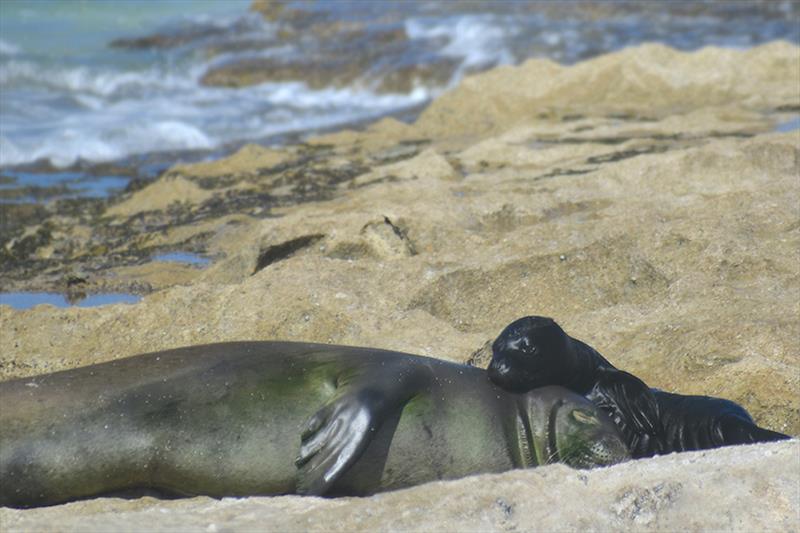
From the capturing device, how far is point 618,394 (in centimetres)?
482

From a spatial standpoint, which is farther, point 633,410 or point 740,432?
point 633,410

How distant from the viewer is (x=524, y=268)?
6.73 meters

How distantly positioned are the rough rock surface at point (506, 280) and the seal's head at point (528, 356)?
88 cm

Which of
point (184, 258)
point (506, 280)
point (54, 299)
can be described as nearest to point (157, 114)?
point (184, 258)

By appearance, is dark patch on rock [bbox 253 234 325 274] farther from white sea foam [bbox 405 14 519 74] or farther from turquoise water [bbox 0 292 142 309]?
white sea foam [bbox 405 14 519 74]

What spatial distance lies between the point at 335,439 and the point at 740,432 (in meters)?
1.47

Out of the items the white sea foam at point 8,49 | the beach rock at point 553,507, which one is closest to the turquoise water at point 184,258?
the beach rock at point 553,507

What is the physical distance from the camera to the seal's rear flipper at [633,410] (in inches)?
187

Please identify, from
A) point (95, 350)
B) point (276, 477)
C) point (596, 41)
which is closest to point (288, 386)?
point (276, 477)

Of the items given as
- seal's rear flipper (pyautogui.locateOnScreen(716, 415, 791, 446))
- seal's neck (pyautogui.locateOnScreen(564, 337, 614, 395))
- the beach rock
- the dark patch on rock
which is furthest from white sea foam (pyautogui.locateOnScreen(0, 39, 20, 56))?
the beach rock

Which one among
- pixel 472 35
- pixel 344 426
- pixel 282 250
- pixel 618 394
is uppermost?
pixel 344 426

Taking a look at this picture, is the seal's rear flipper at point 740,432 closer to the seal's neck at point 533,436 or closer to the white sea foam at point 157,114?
the seal's neck at point 533,436

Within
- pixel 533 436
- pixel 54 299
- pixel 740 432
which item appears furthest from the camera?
pixel 54 299

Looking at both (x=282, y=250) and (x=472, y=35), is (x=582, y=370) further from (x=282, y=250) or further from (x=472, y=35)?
(x=472, y=35)
